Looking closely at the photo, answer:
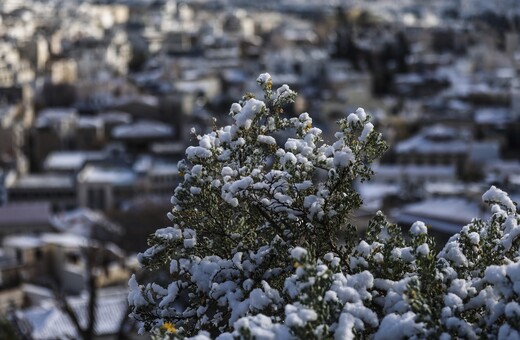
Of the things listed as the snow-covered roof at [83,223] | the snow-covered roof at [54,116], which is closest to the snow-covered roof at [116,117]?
the snow-covered roof at [54,116]

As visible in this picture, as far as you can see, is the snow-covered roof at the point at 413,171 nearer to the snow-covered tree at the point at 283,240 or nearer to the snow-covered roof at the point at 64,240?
the snow-covered roof at the point at 64,240

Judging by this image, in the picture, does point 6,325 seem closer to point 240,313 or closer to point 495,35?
point 240,313

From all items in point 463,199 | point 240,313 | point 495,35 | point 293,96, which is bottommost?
point 495,35

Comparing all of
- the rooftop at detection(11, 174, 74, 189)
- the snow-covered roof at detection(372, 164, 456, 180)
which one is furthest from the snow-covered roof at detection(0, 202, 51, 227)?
the snow-covered roof at detection(372, 164, 456, 180)

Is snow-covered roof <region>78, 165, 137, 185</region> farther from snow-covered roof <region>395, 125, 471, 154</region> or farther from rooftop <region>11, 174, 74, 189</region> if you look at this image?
snow-covered roof <region>395, 125, 471, 154</region>

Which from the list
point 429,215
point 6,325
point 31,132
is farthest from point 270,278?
point 31,132

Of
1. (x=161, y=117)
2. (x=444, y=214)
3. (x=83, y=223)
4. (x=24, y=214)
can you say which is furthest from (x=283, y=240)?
(x=161, y=117)
